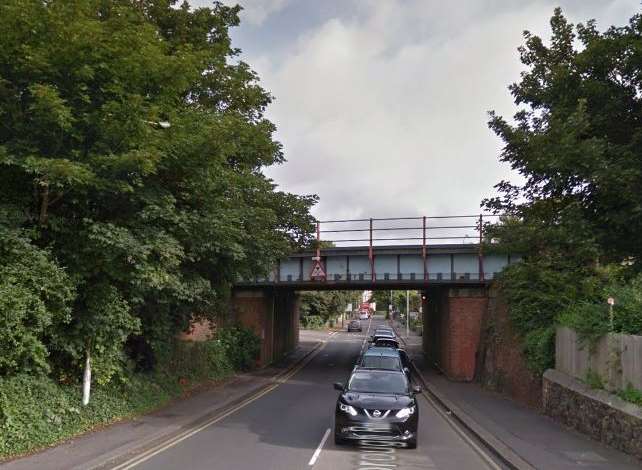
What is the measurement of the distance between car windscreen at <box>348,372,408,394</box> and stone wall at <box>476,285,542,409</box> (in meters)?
6.72

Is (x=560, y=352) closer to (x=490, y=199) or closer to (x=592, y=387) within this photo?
(x=592, y=387)

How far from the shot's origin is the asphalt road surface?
10.6 m

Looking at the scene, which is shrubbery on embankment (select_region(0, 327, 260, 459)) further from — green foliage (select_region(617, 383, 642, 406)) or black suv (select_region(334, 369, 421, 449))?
green foliage (select_region(617, 383, 642, 406))

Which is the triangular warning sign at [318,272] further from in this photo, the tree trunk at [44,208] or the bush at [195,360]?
the tree trunk at [44,208]

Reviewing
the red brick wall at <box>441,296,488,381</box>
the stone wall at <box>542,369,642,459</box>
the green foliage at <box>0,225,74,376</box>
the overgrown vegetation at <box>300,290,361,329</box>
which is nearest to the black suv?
the stone wall at <box>542,369,642,459</box>

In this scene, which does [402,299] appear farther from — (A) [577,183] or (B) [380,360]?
(A) [577,183]

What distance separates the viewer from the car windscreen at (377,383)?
13.1m

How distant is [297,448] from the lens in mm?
12070

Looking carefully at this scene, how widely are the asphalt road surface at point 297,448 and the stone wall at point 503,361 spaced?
3.19 metres

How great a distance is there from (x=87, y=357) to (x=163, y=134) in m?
5.44

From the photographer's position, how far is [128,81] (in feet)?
40.2

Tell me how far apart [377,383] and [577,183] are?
29.2 feet

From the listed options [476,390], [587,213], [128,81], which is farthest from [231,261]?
[476,390]

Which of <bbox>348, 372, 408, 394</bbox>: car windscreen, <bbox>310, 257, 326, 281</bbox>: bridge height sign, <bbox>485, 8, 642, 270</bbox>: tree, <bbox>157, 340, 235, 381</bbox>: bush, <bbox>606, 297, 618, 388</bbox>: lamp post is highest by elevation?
<bbox>485, 8, 642, 270</bbox>: tree
